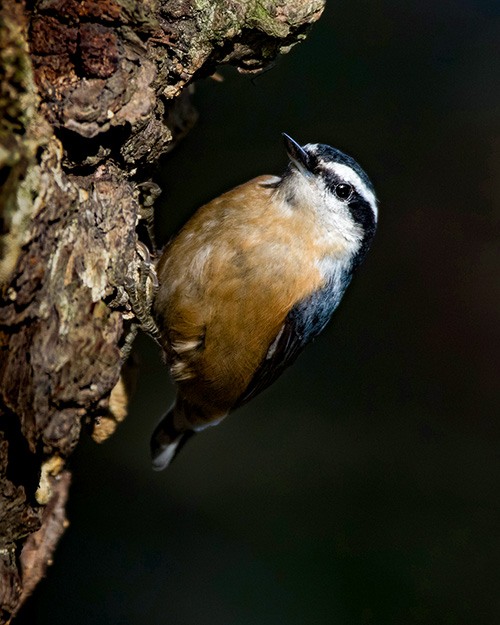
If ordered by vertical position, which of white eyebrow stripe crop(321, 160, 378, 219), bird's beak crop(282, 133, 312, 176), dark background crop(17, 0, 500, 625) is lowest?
dark background crop(17, 0, 500, 625)

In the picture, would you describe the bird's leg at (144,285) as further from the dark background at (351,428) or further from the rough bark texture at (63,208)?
the dark background at (351,428)

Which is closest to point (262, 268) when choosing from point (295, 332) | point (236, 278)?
point (236, 278)

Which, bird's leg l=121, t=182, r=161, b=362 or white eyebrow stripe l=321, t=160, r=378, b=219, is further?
white eyebrow stripe l=321, t=160, r=378, b=219

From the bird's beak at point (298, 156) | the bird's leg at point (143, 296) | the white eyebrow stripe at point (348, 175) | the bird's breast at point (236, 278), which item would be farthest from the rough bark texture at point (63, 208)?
the white eyebrow stripe at point (348, 175)

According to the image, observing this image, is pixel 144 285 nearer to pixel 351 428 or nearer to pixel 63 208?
pixel 63 208

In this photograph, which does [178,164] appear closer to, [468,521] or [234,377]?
[234,377]

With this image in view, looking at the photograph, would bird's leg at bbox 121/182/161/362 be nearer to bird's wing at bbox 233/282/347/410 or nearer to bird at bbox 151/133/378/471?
bird at bbox 151/133/378/471

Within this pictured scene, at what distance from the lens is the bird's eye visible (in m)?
2.24

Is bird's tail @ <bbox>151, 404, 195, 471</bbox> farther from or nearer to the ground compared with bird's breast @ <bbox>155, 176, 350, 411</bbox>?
nearer to the ground

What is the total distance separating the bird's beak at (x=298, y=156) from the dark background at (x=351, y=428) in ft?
3.33

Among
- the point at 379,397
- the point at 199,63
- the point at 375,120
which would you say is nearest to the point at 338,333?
the point at 379,397

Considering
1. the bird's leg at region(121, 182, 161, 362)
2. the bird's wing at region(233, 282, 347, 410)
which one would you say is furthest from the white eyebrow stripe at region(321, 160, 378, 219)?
the bird's leg at region(121, 182, 161, 362)

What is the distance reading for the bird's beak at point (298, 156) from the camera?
7.14 feet

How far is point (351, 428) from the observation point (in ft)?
11.7
